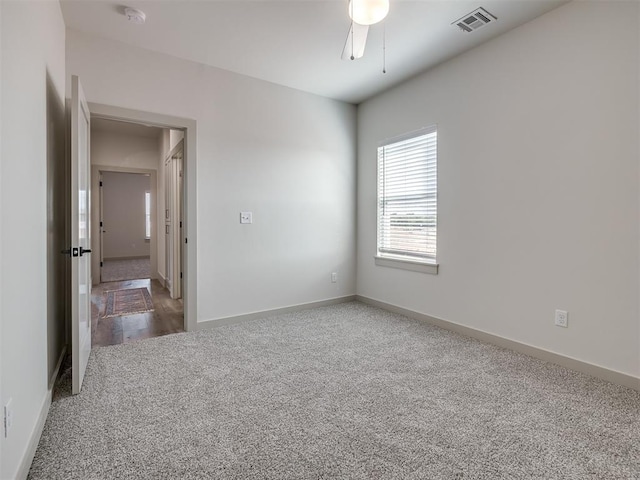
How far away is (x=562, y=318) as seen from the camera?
2.65 m

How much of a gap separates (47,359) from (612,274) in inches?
146

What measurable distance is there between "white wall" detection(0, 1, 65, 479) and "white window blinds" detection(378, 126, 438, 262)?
10.6ft

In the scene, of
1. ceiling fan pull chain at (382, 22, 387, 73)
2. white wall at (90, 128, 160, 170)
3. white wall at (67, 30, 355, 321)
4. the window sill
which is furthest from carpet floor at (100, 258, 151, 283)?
ceiling fan pull chain at (382, 22, 387, 73)

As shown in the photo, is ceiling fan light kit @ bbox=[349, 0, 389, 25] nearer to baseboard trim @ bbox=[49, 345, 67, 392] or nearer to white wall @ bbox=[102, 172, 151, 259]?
baseboard trim @ bbox=[49, 345, 67, 392]

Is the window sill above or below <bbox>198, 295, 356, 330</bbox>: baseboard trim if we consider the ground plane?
above

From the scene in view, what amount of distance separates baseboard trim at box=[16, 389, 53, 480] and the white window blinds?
3.33 m

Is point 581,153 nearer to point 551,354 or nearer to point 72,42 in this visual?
point 551,354

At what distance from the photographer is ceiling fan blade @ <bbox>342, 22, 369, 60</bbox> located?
7.00ft

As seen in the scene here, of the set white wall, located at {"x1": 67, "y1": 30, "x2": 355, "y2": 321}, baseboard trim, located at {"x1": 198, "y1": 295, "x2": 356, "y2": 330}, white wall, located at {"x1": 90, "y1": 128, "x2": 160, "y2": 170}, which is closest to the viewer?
white wall, located at {"x1": 67, "y1": 30, "x2": 355, "y2": 321}

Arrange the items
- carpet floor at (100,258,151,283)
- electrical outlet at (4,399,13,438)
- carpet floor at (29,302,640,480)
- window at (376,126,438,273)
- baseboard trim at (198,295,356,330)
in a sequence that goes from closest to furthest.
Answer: electrical outlet at (4,399,13,438), carpet floor at (29,302,640,480), baseboard trim at (198,295,356,330), window at (376,126,438,273), carpet floor at (100,258,151,283)

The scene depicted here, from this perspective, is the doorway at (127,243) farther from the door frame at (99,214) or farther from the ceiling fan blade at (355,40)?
the ceiling fan blade at (355,40)

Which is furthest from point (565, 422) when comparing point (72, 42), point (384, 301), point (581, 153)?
point (72, 42)

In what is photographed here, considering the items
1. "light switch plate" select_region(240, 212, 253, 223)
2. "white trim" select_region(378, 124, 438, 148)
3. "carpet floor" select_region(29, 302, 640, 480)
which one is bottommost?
"carpet floor" select_region(29, 302, 640, 480)

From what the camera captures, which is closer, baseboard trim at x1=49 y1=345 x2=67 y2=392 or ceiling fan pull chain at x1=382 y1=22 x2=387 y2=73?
baseboard trim at x1=49 y1=345 x2=67 y2=392
